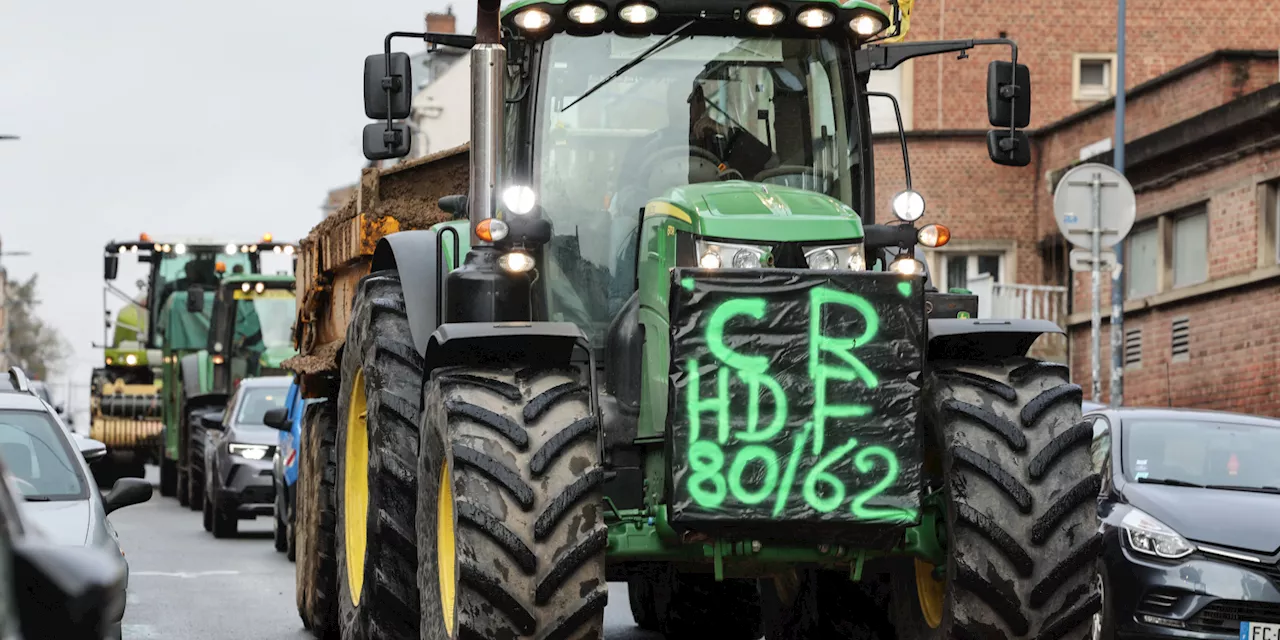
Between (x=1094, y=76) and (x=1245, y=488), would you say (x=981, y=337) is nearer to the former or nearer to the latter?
(x=1245, y=488)

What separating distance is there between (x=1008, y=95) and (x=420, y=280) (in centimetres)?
262

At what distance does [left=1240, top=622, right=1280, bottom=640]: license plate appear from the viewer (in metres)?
10.7

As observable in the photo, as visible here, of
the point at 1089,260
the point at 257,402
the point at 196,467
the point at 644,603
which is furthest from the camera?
the point at 196,467

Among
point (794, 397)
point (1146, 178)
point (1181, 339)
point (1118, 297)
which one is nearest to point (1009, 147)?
point (794, 397)

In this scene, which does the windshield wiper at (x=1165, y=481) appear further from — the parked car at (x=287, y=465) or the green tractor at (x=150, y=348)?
the green tractor at (x=150, y=348)

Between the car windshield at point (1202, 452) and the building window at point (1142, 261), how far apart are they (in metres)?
Result: 19.1

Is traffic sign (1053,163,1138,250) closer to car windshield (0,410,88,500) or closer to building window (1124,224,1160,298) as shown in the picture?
building window (1124,224,1160,298)

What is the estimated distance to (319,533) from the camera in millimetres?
12156

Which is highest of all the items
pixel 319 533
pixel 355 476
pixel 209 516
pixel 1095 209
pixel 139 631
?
pixel 1095 209

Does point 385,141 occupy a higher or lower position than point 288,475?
higher

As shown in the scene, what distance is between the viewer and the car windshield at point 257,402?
25141 millimetres

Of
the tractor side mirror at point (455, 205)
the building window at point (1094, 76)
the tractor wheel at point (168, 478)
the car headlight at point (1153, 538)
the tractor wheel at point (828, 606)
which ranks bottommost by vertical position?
the tractor wheel at point (168, 478)

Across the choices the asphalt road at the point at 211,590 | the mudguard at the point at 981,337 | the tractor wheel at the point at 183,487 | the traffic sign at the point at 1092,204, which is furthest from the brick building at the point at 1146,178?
the mudguard at the point at 981,337

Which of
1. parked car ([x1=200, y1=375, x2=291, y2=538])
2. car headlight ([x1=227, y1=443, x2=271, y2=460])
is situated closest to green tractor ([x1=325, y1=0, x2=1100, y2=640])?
parked car ([x1=200, y1=375, x2=291, y2=538])
